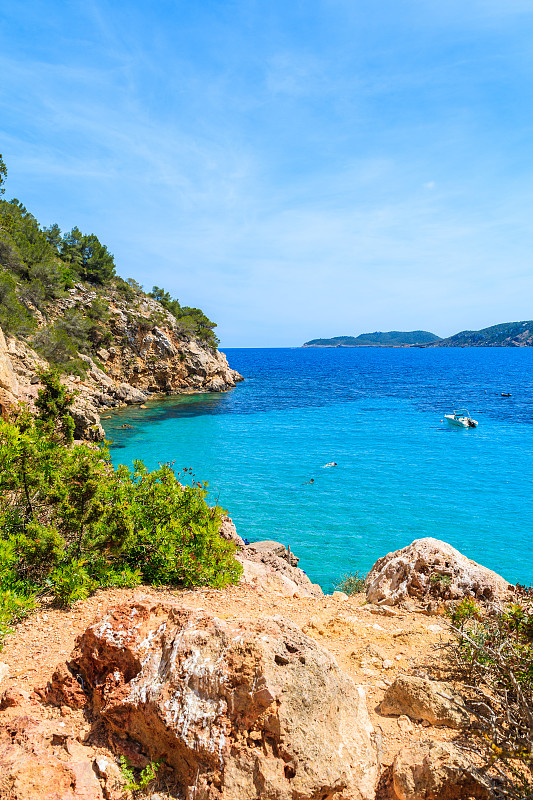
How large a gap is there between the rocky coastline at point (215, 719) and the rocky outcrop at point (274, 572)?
487 centimetres

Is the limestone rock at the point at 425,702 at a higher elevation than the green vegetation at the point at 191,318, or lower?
lower

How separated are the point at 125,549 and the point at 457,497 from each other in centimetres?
2120

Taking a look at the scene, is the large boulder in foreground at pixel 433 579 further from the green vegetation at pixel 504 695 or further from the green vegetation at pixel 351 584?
the green vegetation at pixel 351 584

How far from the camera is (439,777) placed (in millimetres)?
3410

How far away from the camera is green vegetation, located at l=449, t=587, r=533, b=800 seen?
3377mm

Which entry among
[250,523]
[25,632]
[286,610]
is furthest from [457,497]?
[25,632]

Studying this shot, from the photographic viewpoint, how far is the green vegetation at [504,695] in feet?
11.1

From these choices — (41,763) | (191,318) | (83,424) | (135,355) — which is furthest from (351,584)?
(191,318)

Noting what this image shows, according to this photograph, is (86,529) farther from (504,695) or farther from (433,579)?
(433,579)

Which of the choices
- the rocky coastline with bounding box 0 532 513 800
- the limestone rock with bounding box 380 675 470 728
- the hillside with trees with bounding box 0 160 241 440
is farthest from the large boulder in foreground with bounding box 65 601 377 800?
the hillside with trees with bounding box 0 160 241 440

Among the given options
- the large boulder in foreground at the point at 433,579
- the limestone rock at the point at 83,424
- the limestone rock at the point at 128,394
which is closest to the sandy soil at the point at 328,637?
the large boulder in foreground at the point at 433,579

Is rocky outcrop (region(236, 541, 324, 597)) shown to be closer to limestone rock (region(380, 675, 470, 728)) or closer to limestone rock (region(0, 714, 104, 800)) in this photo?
limestone rock (region(380, 675, 470, 728))

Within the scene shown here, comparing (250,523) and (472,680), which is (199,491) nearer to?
(472,680)

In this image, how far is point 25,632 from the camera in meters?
5.50
